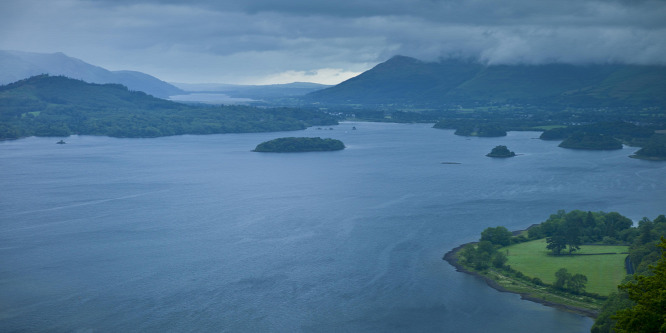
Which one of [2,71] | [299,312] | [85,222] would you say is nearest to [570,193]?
[299,312]

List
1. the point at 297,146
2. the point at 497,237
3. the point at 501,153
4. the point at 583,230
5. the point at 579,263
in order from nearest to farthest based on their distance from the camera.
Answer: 1. the point at 579,263
2. the point at 497,237
3. the point at 583,230
4. the point at 501,153
5. the point at 297,146

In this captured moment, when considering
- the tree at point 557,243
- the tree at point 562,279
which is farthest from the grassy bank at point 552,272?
the tree at point 557,243

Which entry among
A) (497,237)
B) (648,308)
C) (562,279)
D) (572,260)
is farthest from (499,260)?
(648,308)

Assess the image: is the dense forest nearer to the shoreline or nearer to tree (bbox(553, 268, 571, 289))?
the shoreline

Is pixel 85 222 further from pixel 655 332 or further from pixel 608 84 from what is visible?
pixel 608 84

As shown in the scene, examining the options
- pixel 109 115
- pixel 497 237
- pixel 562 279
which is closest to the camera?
pixel 562 279

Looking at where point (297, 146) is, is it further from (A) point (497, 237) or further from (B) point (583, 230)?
(B) point (583, 230)
